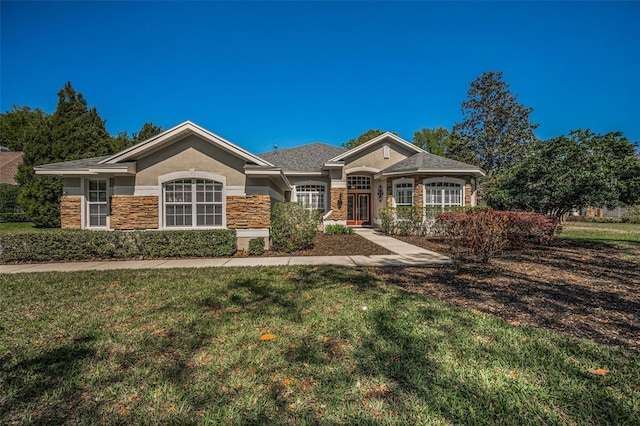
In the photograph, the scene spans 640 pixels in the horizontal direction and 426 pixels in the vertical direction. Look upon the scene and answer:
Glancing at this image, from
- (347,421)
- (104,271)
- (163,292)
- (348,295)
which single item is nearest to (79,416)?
(347,421)

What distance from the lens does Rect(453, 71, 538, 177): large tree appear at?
32.4m

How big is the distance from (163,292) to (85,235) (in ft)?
18.9

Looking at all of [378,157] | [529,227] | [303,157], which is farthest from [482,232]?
[303,157]

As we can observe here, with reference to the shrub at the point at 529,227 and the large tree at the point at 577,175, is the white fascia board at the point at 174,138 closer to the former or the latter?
the shrub at the point at 529,227

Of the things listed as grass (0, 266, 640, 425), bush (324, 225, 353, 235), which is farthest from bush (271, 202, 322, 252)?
bush (324, 225, 353, 235)

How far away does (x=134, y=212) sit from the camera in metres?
10.2

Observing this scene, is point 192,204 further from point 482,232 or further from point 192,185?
point 482,232

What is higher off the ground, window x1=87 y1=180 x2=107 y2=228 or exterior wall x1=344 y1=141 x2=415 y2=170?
exterior wall x1=344 y1=141 x2=415 y2=170

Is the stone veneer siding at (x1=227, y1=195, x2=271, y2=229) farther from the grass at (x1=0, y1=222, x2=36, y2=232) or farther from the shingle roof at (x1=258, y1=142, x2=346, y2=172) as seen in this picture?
the grass at (x1=0, y1=222, x2=36, y2=232)

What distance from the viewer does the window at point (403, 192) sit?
55.5 feet

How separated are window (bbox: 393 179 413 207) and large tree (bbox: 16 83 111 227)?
814 inches

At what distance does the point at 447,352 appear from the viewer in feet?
11.0

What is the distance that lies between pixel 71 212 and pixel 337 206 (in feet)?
45.0

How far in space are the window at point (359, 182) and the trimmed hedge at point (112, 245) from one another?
11.8 metres
